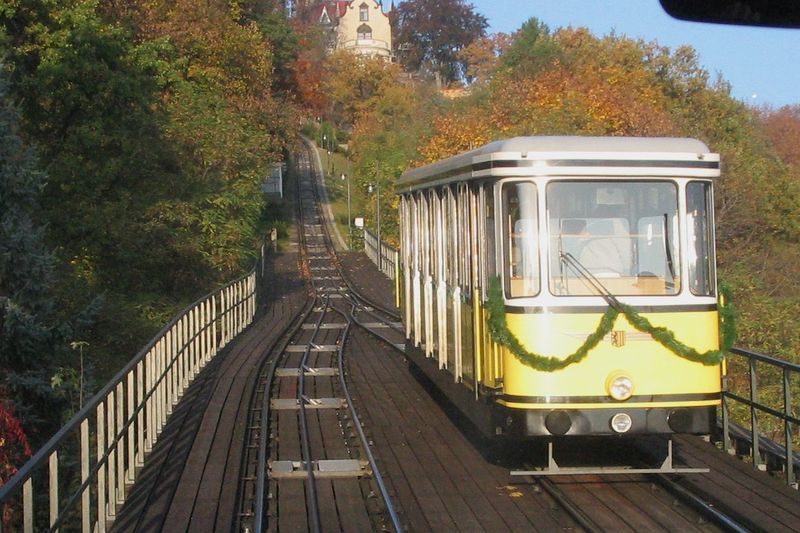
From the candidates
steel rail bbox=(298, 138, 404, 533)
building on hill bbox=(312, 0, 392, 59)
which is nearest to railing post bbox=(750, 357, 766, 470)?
steel rail bbox=(298, 138, 404, 533)

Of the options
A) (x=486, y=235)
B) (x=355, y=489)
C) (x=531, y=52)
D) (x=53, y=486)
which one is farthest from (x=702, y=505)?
(x=531, y=52)

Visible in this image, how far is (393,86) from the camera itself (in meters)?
97.6

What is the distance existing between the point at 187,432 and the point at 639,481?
5.14 meters

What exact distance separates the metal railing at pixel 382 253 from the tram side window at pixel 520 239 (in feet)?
115

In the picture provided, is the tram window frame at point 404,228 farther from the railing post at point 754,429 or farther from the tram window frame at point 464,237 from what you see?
the railing post at point 754,429

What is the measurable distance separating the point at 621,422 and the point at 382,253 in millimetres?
42944

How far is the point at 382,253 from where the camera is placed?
52.1 meters

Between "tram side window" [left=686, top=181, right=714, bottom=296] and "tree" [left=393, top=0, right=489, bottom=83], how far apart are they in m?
99.8

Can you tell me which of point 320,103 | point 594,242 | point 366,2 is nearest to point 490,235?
point 594,242

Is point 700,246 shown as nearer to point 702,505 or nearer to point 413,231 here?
point 702,505

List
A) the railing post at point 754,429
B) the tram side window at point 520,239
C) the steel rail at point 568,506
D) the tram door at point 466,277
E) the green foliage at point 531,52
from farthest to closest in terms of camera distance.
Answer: the green foliage at point 531,52
the tram door at point 466,277
the railing post at point 754,429
the tram side window at point 520,239
the steel rail at point 568,506

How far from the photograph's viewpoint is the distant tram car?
930 centimetres

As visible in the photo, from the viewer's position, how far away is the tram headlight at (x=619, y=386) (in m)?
9.28

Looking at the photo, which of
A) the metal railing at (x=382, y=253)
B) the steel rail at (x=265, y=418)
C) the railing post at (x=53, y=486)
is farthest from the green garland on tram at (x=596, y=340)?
the metal railing at (x=382, y=253)
